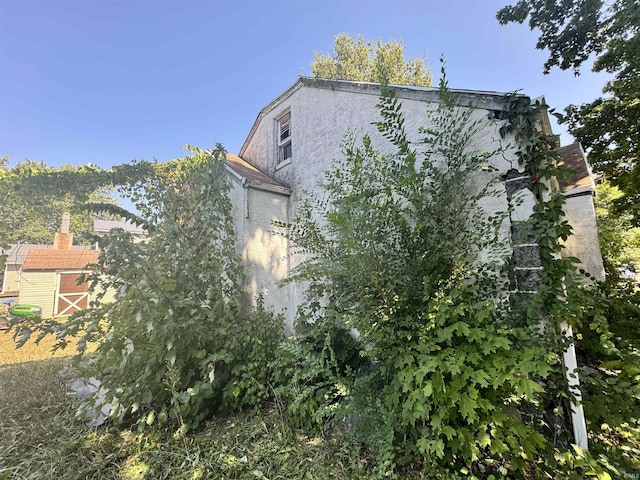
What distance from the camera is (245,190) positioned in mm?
5305

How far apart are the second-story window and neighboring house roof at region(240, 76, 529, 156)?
0.44 m

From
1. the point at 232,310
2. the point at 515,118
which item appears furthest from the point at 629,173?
the point at 232,310

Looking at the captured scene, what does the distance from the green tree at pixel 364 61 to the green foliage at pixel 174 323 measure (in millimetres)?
15502

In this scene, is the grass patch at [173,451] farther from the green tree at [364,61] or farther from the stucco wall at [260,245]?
the green tree at [364,61]

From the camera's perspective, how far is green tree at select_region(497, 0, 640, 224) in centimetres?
573

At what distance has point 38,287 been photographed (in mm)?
10891

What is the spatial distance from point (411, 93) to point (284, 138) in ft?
12.3

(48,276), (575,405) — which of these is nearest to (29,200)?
(575,405)

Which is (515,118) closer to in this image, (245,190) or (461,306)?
(461,306)

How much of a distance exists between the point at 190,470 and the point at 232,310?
2064 mm

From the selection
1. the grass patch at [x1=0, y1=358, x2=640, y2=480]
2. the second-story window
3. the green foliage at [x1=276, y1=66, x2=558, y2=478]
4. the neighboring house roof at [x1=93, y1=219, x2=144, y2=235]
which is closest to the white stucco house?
the second-story window

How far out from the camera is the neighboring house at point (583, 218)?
2.98 m

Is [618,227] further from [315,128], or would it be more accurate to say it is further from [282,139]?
[282,139]

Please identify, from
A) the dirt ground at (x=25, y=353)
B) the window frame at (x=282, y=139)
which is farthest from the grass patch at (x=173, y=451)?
the window frame at (x=282, y=139)
